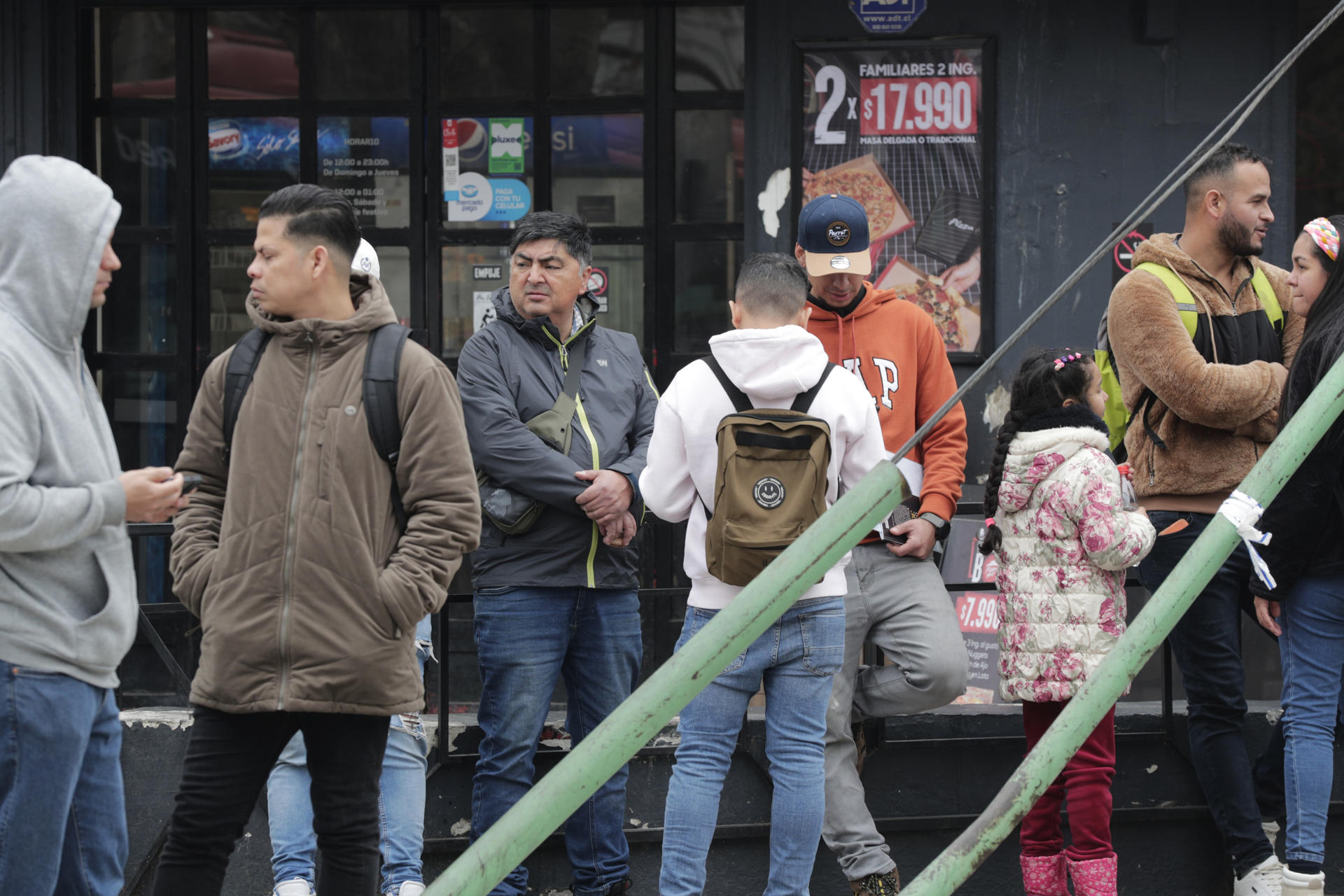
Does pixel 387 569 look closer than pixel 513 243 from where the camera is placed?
Yes

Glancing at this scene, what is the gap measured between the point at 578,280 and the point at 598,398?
0.37 meters

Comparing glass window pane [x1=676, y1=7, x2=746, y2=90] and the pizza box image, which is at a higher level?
glass window pane [x1=676, y1=7, x2=746, y2=90]

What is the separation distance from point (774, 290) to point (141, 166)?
394 centimetres

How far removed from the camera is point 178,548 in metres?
3.26

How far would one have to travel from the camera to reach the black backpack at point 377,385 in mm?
3156

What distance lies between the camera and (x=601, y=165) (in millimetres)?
6488

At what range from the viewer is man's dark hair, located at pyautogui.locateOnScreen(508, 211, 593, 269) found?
4.26 meters

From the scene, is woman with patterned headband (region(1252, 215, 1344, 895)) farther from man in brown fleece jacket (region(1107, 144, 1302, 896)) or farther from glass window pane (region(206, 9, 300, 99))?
glass window pane (region(206, 9, 300, 99))

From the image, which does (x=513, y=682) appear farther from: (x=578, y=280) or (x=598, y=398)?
(x=578, y=280)

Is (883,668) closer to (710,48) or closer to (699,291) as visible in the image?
(699,291)

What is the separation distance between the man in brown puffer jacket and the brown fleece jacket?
219 centimetres

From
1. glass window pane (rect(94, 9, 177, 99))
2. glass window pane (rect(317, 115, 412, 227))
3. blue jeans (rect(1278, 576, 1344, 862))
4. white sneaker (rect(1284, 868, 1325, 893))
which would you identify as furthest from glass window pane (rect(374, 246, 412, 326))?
white sneaker (rect(1284, 868, 1325, 893))

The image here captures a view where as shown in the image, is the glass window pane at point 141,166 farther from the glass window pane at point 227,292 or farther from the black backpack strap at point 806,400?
the black backpack strap at point 806,400

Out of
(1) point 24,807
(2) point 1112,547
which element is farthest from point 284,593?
(2) point 1112,547
